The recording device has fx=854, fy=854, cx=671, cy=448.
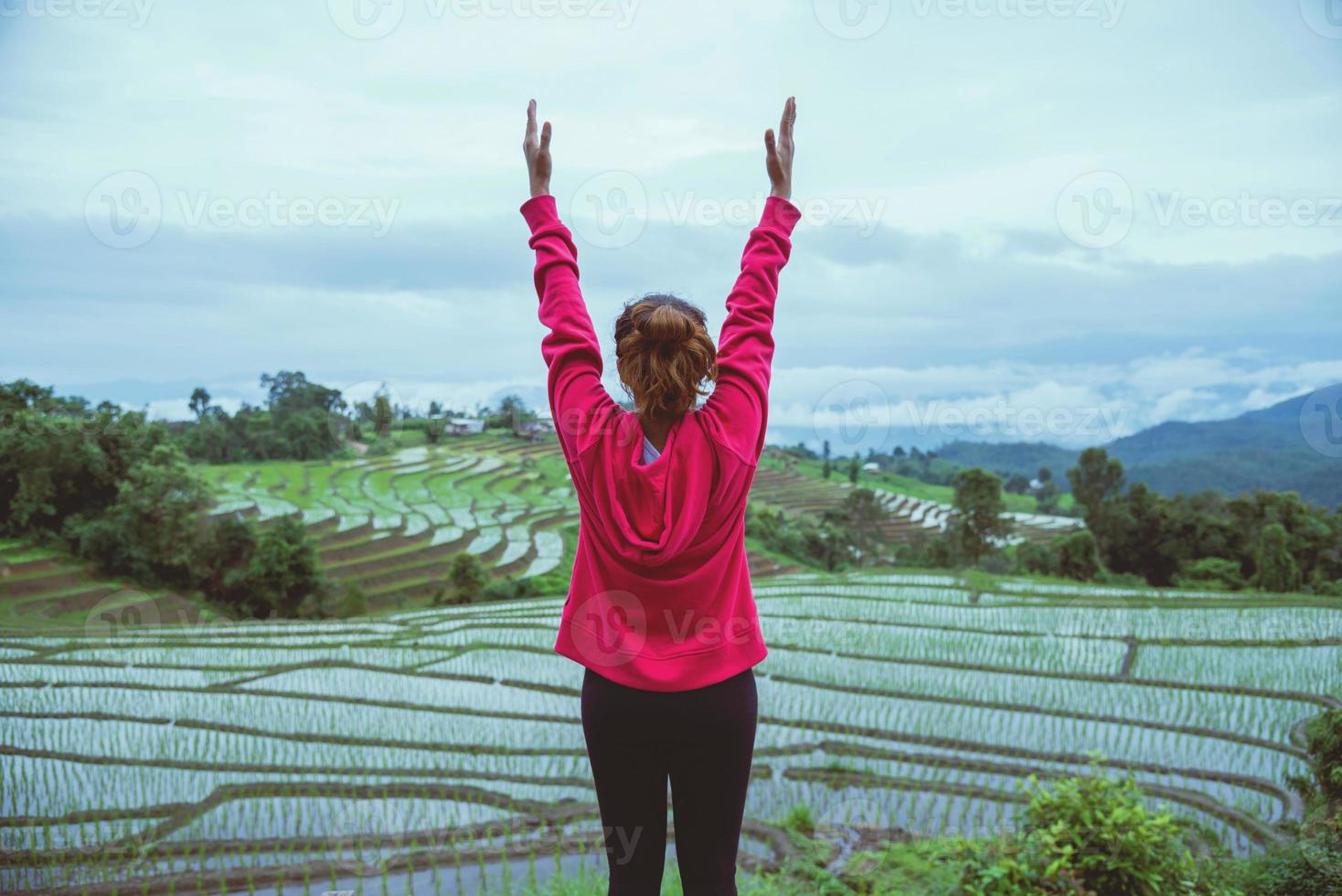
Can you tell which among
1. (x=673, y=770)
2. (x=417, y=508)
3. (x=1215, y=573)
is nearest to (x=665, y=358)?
(x=673, y=770)

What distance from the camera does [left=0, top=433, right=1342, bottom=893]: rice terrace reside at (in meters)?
4.24

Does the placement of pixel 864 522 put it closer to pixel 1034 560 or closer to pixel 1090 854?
pixel 1034 560

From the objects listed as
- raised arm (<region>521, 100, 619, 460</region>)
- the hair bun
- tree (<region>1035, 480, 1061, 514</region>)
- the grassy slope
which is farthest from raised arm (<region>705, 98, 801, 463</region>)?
tree (<region>1035, 480, 1061, 514</region>)

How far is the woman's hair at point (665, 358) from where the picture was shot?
1604 mm

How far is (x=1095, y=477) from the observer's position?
63.9 feet

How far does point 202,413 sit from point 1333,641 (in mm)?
24080

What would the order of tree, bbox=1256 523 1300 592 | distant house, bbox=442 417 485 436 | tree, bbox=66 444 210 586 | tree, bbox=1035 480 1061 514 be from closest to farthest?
tree, bbox=66 444 210 586 → tree, bbox=1256 523 1300 592 → distant house, bbox=442 417 485 436 → tree, bbox=1035 480 1061 514

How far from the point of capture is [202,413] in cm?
2284

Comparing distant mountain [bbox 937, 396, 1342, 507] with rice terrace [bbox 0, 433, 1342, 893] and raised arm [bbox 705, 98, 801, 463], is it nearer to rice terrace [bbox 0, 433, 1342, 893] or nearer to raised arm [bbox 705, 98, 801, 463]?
rice terrace [bbox 0, 433, 1342, 893]

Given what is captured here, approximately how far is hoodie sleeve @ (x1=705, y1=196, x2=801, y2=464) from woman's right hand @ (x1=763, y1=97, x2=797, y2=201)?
0.10 ft

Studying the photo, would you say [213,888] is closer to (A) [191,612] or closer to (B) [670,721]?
(B) [670,721]

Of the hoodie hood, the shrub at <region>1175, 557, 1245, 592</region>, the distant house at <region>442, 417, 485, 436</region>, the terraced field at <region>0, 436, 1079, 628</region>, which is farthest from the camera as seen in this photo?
the distant house at <region>442, 417, 485, 436</region>

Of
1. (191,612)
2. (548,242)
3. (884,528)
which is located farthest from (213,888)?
(884,528)

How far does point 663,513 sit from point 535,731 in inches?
193
